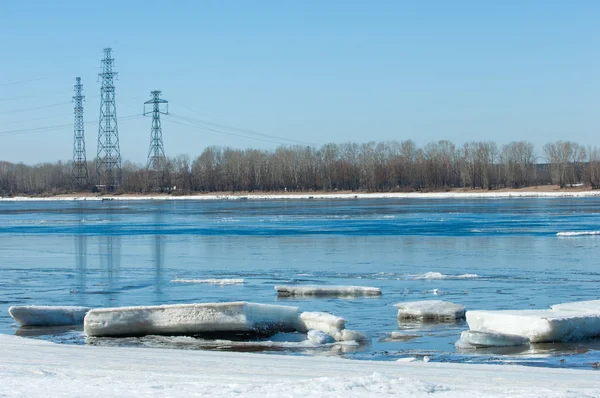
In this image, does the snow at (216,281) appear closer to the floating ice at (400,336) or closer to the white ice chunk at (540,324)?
the floating ice at (400,336)

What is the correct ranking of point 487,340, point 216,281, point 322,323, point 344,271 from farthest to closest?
1. point 344,271
2. point 216,281
3. point 322,323
4. point 487,340

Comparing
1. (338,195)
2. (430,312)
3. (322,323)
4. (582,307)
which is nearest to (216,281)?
(430,312)

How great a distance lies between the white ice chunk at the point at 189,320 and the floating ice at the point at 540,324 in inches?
122

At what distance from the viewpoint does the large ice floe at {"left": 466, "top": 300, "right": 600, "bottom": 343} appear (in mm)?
11906

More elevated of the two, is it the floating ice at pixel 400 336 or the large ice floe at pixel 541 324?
the large ice floe at pixel 541 324

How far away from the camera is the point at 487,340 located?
11.7 metres

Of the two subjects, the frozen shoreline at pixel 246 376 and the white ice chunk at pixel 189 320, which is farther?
the white ice chunk at pixel 189 320

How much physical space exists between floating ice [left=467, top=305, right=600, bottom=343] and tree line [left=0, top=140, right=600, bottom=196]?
10167cm

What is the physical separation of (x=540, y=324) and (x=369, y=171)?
394ft

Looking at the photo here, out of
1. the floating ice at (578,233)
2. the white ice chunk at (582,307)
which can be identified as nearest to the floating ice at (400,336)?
the white ice chunk at (582,307)

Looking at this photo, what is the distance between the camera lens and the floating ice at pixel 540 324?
11.9m

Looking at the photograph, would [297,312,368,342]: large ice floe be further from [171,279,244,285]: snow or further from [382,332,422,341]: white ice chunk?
[171,279,244,285]: snow

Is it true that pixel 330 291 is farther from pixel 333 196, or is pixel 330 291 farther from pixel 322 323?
pixel 333 196

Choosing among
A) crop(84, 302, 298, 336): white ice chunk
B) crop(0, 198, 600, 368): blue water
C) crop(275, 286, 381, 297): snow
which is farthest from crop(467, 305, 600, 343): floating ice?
crop(275, 286, 381, 297): snow
